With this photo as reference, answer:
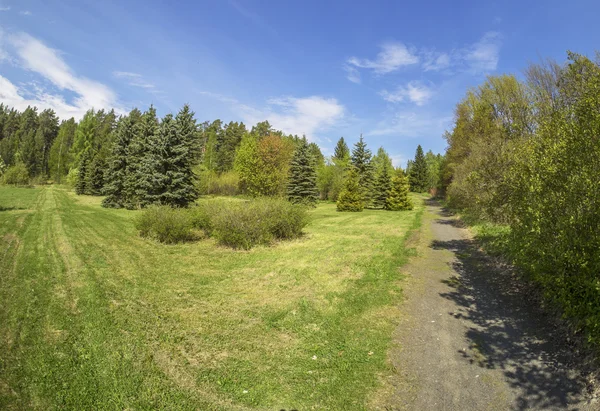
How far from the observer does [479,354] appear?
5355 mm

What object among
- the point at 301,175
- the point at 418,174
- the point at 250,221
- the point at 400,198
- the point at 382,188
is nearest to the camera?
the point at 250,221

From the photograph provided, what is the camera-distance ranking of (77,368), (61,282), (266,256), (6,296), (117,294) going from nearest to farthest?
(77,368) → (6,296) → (117,294) → (61,282) → (266,256)

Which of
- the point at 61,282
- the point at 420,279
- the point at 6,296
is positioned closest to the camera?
the point at 6,296

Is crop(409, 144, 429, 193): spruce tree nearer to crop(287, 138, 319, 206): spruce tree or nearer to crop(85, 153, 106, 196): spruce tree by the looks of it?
crop(287, 138, 319, 206): spruce tree

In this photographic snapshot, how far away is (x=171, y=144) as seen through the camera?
2616 centimetres

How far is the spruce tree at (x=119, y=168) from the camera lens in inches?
1228

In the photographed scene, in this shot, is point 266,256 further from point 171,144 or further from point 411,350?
point 171,144

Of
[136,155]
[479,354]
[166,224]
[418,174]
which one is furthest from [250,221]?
[418,174]

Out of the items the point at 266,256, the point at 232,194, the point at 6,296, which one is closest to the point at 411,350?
the point at 266,256

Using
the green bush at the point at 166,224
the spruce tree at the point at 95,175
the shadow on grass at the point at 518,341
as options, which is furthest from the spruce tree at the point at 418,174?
the shadow on grass at the point at 518,341

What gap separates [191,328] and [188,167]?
2257cm

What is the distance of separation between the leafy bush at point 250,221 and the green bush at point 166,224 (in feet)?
4.86

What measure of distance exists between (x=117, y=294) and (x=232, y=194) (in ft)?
137

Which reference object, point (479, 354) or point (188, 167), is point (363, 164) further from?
point (479, 354)
